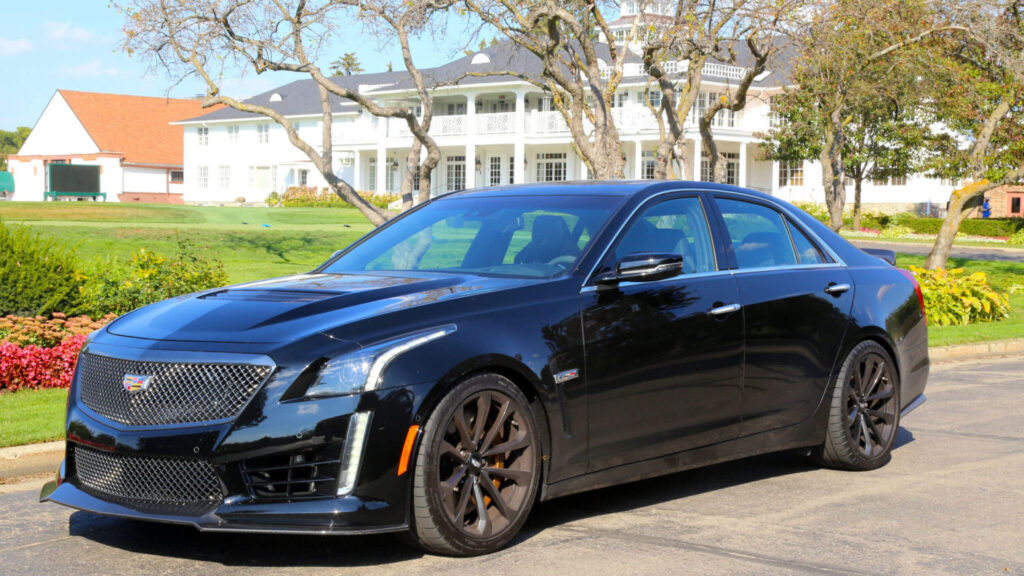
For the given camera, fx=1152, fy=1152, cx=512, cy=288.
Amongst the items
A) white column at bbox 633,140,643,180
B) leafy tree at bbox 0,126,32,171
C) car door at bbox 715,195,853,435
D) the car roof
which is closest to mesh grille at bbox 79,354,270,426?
the car roof

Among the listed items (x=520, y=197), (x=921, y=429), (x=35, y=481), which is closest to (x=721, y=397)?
(x=520, y=197)

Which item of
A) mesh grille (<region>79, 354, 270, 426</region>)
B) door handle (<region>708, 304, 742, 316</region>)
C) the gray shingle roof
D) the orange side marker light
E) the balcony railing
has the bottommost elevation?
the orange side marker light

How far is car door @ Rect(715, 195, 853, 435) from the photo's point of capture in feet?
21.6

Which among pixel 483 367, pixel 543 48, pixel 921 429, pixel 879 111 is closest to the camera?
pixel 483 367

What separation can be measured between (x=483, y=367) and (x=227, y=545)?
1.49 m

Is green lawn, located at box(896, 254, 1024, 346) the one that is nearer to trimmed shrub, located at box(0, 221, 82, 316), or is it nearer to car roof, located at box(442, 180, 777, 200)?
car roof, located at box(442, 180, 777, 200)

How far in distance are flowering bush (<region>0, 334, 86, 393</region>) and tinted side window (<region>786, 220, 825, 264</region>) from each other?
6278 millimetres

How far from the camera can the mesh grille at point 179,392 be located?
4.75 metres

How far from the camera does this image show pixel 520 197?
6594mm

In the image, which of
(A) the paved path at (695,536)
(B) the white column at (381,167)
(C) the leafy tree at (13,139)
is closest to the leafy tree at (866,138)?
(B) the white column at (381,167)

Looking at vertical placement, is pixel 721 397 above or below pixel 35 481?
above

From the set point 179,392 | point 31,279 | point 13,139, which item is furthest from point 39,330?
point 13,139

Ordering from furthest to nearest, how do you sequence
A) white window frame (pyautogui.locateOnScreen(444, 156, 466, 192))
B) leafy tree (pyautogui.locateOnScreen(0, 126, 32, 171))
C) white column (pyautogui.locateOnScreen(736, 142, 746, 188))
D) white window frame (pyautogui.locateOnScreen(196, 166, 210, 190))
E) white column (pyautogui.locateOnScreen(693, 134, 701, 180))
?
leafy tree (pyautogui.locateOnScreen(0, 126, 32, 171)) → white window frame (pyautogui.locateOnScreen(196, 166, 210, 190)) → white window frame (pyautogui.locateOnScreen(444, 156, 466, 192)) → white column (pyautogui.locateOnScreen(736, 142, 746, 188)) → white column (pyautogui.locateOnScreen(693, 134, 701, 180))

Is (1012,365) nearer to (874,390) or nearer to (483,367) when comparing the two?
(874,390)
